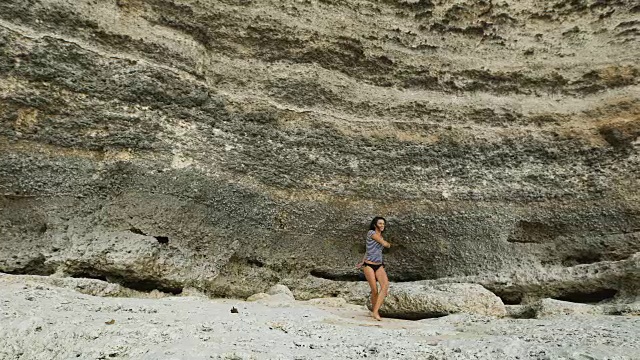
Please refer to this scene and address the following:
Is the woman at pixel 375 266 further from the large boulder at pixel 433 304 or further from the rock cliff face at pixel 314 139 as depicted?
the rock cliff face at pixel 314 139

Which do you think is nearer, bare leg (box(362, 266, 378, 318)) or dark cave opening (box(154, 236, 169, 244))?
bare leg (box(362, 266, 378, 318))

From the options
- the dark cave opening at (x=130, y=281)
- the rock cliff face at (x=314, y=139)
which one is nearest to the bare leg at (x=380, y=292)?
the rock cliff face at (x=314, y=139)

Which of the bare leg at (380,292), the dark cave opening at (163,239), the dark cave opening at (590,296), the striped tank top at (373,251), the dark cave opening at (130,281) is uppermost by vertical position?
the dark cave opening at (590,296)

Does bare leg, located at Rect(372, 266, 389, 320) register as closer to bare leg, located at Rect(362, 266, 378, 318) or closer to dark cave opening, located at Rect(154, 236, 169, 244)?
bare leg, located at Rect(362, 266, 378, 318)

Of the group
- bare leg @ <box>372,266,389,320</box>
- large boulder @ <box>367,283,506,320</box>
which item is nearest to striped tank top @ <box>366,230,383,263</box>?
bare leg @ <box>372,266,389,320</box>

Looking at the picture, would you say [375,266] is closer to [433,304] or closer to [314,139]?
[433,304]

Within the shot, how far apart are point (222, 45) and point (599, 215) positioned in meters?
5.60

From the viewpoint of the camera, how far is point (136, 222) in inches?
241

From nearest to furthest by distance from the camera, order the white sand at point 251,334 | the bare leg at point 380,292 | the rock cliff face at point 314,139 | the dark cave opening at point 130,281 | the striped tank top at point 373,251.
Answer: the white sand at point 251,334, the bare leg at point 380,292, the striped tank top at point 373,251, the dark cave opening at point 130,281, the rock cliff face at point 314,139

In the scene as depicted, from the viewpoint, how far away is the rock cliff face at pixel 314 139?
5.88 m

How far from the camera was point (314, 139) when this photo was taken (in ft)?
23.8

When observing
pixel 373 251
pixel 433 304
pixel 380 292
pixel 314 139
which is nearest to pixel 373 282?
pixel 380 292

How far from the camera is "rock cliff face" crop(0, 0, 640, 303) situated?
19.3 feet

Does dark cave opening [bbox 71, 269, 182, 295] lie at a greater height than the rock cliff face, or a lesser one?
lesser
